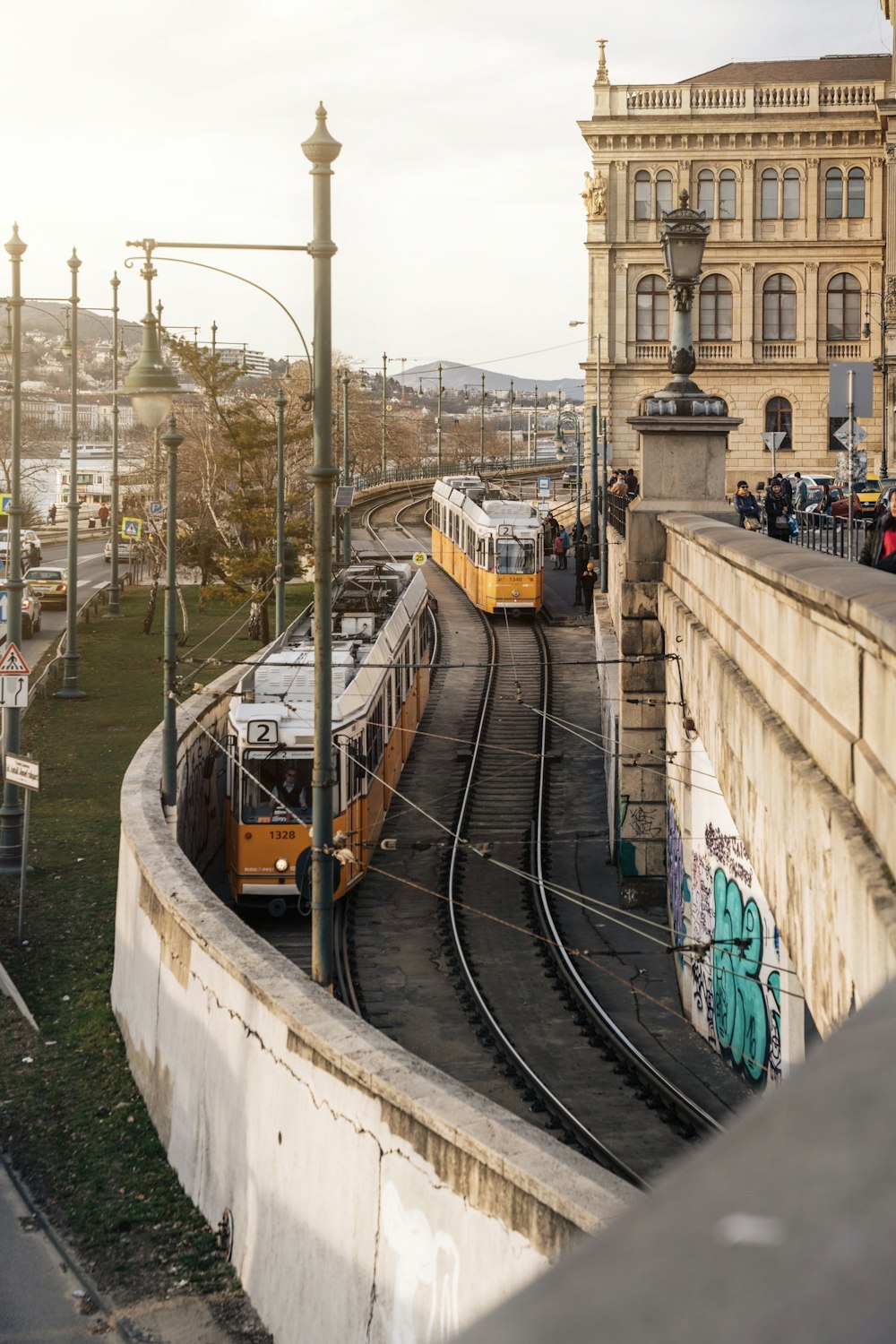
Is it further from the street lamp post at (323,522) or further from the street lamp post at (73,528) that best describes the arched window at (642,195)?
the street lamp post at (323,522)

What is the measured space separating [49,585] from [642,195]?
38.6 metres

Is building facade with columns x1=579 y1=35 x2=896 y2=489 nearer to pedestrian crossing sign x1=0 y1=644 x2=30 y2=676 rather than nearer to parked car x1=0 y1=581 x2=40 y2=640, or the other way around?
parked car x1=0 y1=581 x2=40 y2=640

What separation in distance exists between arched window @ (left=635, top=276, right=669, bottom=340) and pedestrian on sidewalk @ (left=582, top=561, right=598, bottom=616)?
2867 cm

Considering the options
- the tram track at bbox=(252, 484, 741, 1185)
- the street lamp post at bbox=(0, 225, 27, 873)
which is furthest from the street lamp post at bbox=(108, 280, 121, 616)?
the street lamp post at bbox=(0, 225, 27, 873)

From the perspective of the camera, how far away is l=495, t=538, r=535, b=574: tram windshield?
45.1 m

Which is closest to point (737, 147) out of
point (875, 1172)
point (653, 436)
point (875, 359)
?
point (875, 359)

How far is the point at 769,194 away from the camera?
7488cm

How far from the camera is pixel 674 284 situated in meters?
18.0

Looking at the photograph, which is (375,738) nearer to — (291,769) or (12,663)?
(291,769)

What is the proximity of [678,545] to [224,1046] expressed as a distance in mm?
8009

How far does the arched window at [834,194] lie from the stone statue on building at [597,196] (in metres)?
10.5

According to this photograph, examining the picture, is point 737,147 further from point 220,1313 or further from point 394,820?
point 220,1313

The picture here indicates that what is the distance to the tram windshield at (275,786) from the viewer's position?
72.0ft

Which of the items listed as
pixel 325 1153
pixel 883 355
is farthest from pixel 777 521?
pixel 883 355
